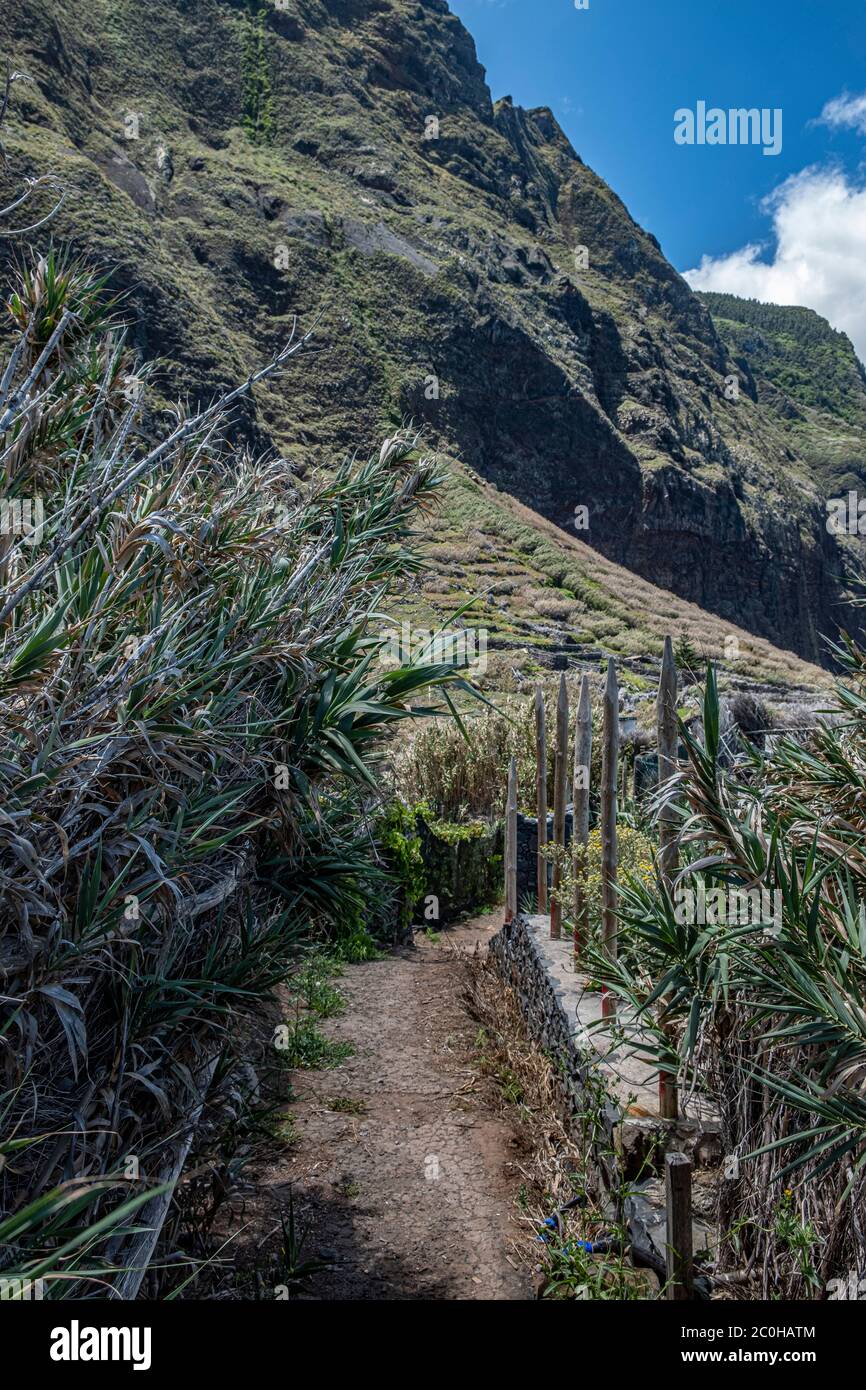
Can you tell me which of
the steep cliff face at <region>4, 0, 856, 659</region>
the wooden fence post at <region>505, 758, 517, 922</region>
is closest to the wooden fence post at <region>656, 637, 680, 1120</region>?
the wooden fence post at <region>505, 758, 517, 922</region>

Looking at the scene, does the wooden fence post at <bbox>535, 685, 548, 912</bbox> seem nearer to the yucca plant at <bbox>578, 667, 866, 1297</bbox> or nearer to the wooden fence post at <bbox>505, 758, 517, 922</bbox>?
the wooden fence post at <bbox>505, 758, 517, 922</bbox>

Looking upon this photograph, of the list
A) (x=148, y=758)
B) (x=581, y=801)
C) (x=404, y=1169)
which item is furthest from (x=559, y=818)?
(x=148, y=758)

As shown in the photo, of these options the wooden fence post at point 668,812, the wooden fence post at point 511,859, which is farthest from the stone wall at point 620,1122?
the wooden fence post at point 511,859

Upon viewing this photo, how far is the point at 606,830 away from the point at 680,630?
90.7 ft

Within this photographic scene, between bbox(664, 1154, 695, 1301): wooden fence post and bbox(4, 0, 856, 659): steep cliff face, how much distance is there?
91.3 feet

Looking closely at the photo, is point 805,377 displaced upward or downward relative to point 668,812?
upward

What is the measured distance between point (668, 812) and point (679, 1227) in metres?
1.27

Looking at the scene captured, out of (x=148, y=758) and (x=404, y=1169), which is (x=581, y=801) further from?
(x=148, y=758)

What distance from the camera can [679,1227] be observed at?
2520 millimetres

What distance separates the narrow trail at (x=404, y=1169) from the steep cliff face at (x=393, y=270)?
981 inches

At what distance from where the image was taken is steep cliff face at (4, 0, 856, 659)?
1416 inches

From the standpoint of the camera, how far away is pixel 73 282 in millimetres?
4027
